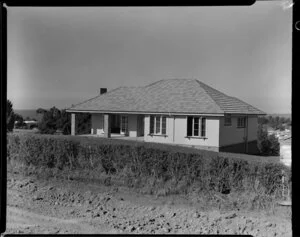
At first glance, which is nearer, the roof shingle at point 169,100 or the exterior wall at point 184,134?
the roof shingle at point 169,100

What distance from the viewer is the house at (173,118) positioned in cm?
262

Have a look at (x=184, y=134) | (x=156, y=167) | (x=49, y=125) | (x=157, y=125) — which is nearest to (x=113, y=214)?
(x=156, y=167)

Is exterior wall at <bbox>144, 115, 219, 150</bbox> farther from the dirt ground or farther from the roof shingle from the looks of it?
the dirt ground

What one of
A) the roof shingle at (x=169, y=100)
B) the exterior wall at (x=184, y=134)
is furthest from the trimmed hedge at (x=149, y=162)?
the roof shingle at (x=169, y=100)

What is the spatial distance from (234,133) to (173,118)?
0.79 metres

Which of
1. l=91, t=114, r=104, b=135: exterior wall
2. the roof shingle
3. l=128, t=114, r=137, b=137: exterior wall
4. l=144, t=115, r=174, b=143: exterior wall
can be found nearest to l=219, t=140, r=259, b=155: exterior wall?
the roof shingle

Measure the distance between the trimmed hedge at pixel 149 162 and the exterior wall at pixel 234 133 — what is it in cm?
24

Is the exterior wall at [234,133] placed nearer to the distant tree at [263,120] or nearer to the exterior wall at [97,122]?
the distant tree at [263,120]

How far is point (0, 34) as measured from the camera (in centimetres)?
131

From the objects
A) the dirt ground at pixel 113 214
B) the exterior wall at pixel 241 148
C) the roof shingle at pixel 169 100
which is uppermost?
the roof shingle at pixel 169 100

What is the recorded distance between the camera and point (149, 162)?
3.34 metres
